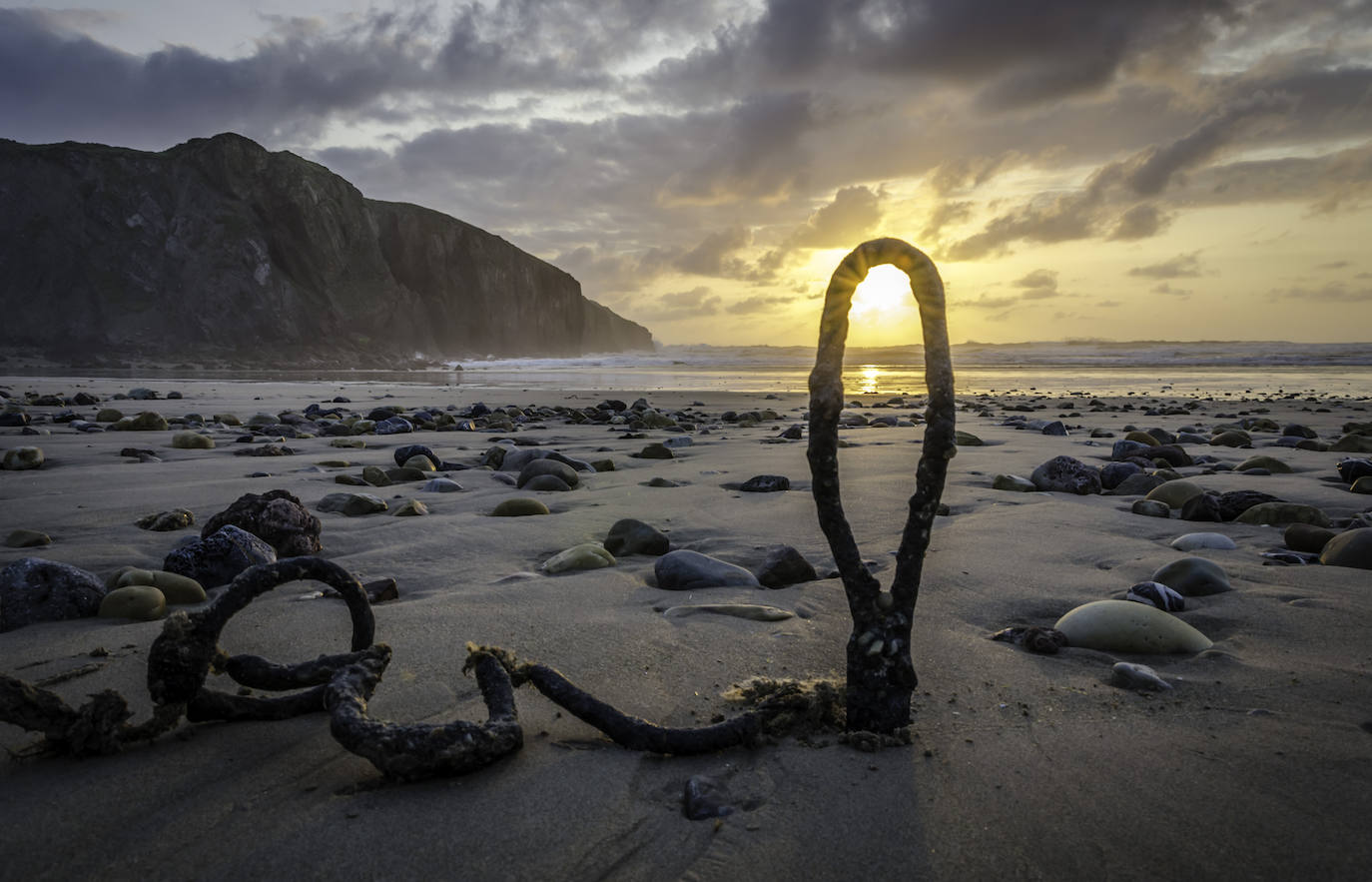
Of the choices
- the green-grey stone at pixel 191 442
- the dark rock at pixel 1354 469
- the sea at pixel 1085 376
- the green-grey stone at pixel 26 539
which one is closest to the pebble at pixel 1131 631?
the dark rock at pixel 1354 469

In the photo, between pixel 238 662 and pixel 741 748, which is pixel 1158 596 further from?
pixel 238 662

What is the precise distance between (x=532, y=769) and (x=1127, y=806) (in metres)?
1.09

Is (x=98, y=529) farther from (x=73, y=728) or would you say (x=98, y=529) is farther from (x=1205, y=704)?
(x=1205, y=704)

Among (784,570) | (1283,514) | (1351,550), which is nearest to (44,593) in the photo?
(784,570)

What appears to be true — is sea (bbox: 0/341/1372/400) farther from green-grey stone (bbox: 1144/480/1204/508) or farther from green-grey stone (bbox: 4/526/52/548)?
green-grey stone (bbox: 4/526/52/548)

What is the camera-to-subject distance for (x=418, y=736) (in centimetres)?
141

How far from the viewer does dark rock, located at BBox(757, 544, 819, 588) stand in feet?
9.36

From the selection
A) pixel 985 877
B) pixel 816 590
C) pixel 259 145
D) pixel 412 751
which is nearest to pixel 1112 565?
pixel 816 590

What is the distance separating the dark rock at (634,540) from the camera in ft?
11.1

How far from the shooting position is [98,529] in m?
3.62

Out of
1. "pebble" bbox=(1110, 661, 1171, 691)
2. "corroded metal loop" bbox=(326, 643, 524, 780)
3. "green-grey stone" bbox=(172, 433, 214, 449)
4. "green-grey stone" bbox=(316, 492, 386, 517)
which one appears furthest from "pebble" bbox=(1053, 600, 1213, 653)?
"green-grey stone" bbox=(172, 433, 214, 449)

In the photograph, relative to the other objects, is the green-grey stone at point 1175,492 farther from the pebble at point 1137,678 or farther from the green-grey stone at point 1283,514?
the pebble at point 1137,678

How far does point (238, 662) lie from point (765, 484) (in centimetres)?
375

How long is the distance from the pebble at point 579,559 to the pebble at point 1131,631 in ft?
5.71
